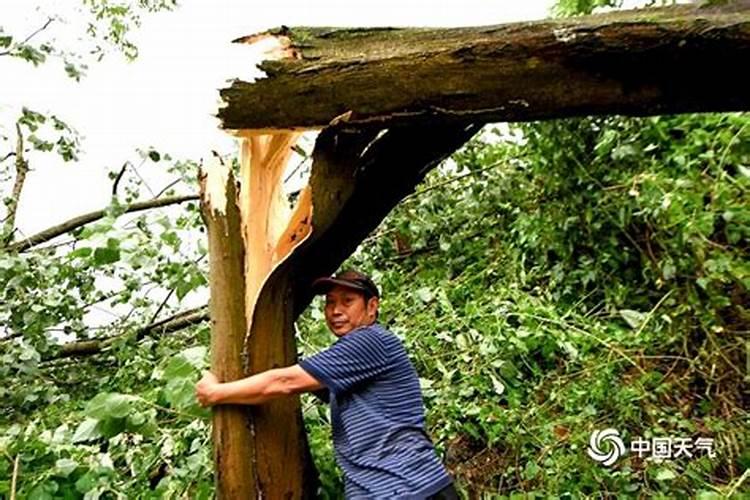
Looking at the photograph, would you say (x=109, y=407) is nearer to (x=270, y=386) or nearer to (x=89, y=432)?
(x=89, y=432)

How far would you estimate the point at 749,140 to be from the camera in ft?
13.0

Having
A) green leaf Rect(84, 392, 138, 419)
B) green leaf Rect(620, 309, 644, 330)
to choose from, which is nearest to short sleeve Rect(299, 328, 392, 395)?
green leaf Rect(84, 392, 138, 419)

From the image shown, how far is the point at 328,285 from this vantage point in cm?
258

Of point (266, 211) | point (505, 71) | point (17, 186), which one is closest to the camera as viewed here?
point (505, 71)

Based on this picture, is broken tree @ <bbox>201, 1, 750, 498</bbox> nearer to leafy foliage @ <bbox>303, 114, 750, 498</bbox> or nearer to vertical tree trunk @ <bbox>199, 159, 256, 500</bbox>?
vertical tree trunk @ <bbox>199, 159, 256, 500</bbox>

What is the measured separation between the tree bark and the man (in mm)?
704

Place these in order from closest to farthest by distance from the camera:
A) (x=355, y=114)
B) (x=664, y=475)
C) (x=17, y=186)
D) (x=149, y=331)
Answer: (x=355, y=114)
(x=664, y=475)
(x=149, y=331)
(x=17, y=186)

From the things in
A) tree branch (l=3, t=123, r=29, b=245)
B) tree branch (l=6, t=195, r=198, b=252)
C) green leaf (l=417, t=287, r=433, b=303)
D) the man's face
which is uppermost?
tree branch (l=3, t=123, r=29, b=245)

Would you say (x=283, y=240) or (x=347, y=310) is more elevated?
(x=283, y=240)

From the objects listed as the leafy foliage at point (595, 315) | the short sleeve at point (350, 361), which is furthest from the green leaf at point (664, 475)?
the short sleeve at point (350, 361)

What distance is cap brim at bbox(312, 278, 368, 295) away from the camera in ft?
8.35

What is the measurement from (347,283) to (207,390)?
56cm

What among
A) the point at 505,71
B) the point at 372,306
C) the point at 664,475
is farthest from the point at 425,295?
the point at 505,71

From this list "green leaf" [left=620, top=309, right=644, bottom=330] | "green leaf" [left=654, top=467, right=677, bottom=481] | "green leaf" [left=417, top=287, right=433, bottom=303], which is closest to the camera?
"green leaf" [left=654, top=467, right=677, bottom=481]
